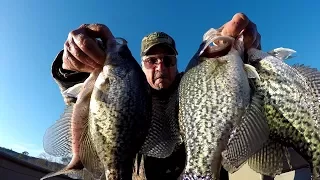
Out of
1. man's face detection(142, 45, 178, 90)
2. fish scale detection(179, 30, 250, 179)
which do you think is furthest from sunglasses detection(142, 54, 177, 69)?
fish scale detection(179, 30, 250, 179)

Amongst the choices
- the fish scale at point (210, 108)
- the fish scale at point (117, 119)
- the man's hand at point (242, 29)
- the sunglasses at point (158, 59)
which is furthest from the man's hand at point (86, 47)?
the man's hand at point (242, 29)

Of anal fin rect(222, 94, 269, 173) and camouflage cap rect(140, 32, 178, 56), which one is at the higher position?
camouflage cap rect(140, 32, 178, 56)

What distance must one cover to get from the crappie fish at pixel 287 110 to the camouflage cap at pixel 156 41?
135cm

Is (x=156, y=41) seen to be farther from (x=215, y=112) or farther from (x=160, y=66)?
(x=215, y=112)

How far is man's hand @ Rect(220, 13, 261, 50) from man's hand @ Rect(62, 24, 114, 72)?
3.50 feet

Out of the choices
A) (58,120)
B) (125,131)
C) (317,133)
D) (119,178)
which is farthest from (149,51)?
(317,133)

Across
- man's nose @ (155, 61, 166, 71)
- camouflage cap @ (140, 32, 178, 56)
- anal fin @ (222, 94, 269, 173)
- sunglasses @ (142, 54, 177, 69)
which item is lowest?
anal fin @ (222, 94, 269, 173)

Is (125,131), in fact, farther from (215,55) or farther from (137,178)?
(137,178)

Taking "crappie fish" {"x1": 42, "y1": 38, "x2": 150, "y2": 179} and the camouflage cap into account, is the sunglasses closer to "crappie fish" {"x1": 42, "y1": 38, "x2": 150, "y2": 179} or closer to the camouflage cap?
the camouflage cap

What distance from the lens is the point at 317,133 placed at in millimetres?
2762

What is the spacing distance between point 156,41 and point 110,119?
158 centimetres

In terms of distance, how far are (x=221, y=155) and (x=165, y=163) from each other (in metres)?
1.51

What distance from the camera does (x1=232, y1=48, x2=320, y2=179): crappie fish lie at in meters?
2.79

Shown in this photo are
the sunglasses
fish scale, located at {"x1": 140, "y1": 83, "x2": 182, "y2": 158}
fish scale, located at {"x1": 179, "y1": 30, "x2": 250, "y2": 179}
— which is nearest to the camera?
fish scale, located at {"x1": 179, "y1": 30, "x2": 250, "y2": 179}
